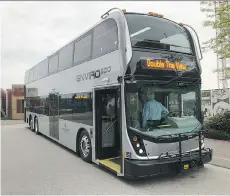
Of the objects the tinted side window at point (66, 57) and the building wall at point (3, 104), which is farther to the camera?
the building wall at point (3, 104)

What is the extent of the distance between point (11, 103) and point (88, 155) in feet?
80.0

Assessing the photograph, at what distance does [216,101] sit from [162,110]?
8.56 metres

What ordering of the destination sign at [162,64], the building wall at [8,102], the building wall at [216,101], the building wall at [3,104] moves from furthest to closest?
the building wall at [3,104], the building wall at [8,102], the building wall at [216,101], the destination sign at [162,64]

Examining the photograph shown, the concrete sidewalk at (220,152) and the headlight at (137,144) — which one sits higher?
the headlight at (137,144)

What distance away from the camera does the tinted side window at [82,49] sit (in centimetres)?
757

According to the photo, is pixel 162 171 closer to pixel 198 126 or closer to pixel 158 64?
pixel 198 126

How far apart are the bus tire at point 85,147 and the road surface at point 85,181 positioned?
192mm

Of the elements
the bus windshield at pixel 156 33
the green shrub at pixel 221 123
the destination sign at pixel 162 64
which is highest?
the bus windshield at pixel 156 33

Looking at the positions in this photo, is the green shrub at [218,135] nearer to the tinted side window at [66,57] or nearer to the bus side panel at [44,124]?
the tinted side window at [66,57]

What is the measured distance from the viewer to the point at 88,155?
7.34 meters

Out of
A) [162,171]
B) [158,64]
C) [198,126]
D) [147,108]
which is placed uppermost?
[158,64]

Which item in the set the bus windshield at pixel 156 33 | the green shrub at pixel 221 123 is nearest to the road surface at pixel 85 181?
the bus windshield at pixel 156 33

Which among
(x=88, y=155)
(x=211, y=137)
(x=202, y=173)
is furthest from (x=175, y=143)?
(x=211, y=137)

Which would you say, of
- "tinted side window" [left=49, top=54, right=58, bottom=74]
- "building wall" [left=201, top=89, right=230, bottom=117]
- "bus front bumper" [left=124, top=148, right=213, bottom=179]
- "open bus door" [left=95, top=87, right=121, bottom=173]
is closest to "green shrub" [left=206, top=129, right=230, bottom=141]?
"building wall" [left=201, top=89, right=230, bottom=117]
